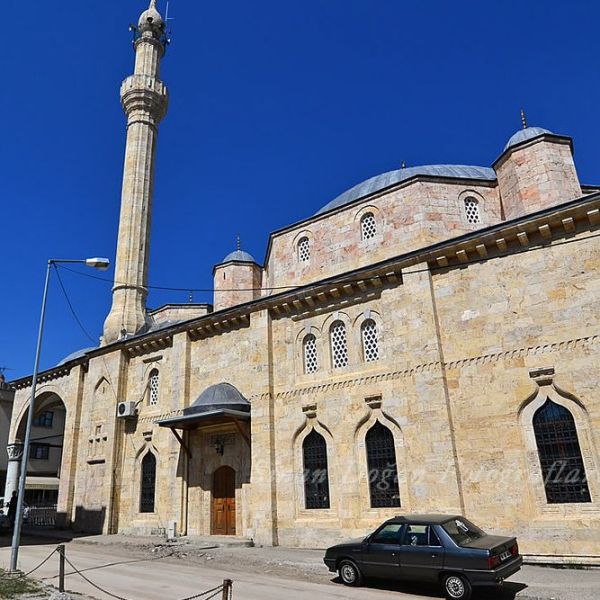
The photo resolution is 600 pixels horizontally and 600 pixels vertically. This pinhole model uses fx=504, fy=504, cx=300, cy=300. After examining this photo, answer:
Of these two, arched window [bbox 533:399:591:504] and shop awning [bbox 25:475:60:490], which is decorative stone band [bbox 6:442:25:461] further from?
arched window [bbox 533:399:591:504]

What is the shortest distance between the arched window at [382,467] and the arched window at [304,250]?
714 cm

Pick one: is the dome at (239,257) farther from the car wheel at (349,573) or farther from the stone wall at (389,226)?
the car wheel at (349,573)

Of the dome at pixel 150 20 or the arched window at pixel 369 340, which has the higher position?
the dome at pixel 150 20

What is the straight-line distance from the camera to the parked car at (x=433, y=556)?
7.03 m

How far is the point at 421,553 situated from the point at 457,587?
66cm

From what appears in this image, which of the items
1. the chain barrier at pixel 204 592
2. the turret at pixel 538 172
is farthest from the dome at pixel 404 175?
the chain barrier at pixel 204 592

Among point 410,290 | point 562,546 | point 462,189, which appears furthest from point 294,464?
point 462,189

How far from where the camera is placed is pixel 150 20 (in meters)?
25.6

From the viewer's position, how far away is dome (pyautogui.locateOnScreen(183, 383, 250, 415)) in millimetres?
14094

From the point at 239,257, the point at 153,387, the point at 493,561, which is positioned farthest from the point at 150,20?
the point at 493,561

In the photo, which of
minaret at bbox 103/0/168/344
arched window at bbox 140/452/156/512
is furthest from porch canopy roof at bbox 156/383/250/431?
minaret at bbox 103/0/168/344

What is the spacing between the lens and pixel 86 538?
16.0 metres

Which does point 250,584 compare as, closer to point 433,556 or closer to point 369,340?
point 433,556

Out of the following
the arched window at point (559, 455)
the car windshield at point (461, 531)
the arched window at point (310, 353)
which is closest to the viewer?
the car windshield at point (461, 531)
